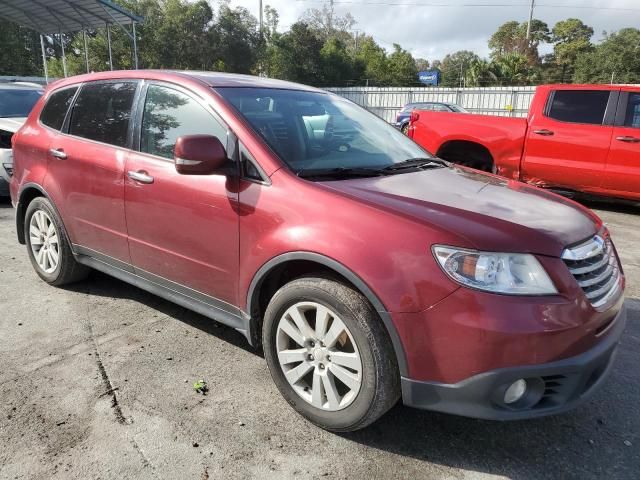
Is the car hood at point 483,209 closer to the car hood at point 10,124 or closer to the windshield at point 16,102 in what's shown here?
the car hood at point 10,124

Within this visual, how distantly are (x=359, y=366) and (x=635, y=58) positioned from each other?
5514 cm

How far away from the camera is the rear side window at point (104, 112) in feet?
11.4

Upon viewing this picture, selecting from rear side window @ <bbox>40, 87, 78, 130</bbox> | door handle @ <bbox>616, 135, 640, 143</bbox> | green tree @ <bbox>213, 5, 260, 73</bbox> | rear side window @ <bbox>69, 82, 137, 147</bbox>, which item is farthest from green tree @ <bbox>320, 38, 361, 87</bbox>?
rear side window @ <bbox>69, 82, 137, 147</bbox>

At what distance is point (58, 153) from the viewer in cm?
387

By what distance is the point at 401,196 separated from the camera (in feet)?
8.04

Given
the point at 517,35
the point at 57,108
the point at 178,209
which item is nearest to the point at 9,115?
the point at 57,108

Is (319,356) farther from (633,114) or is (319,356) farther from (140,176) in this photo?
(633,114)

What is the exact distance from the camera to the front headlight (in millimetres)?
2064

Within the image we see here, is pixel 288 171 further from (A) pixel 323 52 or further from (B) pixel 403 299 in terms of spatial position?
(A) pixel 323 52

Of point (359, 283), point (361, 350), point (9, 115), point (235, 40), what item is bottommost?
point (361, 350)

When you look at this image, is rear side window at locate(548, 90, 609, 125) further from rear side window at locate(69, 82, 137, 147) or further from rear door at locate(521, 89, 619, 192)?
rear side window at locate(69, 82, 137, 147)

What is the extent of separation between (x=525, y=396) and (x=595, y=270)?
657mm

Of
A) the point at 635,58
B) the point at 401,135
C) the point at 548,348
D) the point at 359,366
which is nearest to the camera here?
the point at 548,348

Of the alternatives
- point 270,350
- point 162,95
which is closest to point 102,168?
point 162,95
